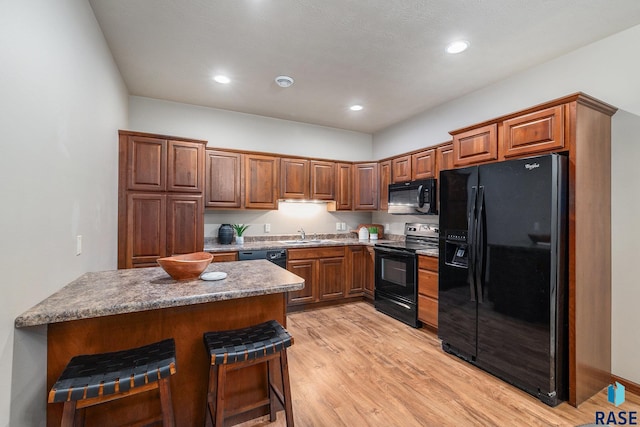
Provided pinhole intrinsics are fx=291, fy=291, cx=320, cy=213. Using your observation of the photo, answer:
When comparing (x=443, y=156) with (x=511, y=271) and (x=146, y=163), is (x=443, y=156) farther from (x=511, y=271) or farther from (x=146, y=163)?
(x=146, y=163)

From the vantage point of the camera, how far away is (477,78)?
10.2 ft

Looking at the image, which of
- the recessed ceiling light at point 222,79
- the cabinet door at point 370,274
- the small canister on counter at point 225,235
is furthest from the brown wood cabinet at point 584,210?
the small canister on counter at point 225,235

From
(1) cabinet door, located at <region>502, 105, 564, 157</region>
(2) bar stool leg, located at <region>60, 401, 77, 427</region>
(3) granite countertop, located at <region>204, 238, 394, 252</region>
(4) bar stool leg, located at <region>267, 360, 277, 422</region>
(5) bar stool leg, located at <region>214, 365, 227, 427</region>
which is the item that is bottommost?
A: (4) bar stool leg, located at <region>267, 360, 277, 422</region>

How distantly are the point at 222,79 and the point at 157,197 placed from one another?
1.47 meters

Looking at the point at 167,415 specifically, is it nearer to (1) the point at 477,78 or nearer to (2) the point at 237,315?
(2) the point at 237,315

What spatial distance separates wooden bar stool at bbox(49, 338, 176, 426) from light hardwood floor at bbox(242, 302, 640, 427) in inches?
33.7

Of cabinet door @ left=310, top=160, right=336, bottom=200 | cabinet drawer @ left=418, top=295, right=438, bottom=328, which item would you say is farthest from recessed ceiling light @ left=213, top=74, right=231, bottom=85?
cabinet drawer @ left=418, top=295, right=438, bottom=328

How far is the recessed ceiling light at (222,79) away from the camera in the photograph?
3.12 metres

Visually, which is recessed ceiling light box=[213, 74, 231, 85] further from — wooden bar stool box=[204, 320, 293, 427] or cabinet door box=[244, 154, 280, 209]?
wooden bar stool box=[204, 320, 293, 427]

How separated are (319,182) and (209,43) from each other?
2.44 metres

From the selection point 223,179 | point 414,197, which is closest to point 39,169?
point 223,179

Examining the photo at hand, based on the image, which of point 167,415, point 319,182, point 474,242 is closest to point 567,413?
point 474,242

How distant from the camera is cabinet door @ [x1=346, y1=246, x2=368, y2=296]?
4375 mm

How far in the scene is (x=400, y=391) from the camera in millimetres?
2242
